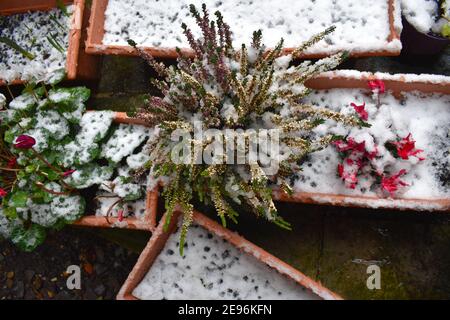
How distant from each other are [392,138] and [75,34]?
59.2 inches

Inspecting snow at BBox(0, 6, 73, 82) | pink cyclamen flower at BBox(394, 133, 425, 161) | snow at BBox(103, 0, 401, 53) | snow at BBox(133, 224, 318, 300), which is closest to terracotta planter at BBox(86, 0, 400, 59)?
snow at BBox(103, 0, 401, 53)

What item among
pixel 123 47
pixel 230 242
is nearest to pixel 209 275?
pixel 230 242

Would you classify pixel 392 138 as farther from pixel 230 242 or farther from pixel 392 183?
pixel 230 242

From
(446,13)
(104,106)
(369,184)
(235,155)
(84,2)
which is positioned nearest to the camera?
(235,155)

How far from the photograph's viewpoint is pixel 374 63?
7.92 feet

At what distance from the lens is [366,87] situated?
84.6 inches

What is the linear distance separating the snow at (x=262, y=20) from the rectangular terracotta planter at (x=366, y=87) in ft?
0.50

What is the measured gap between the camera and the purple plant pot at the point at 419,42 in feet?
7.19

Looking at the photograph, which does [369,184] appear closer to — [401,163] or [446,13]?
[401,163]

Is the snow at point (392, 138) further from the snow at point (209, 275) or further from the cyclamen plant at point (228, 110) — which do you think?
the snow at point (209, 275)

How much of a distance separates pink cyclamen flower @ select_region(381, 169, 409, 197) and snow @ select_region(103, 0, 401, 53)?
59 centimetres

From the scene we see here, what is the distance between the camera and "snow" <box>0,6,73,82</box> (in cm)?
245
